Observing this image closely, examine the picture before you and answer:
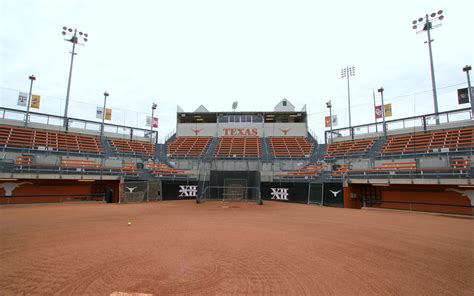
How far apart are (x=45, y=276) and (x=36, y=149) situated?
29.8 metres

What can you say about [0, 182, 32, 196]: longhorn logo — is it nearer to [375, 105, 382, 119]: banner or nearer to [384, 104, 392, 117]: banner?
[375, 105, 382, 119]: banner

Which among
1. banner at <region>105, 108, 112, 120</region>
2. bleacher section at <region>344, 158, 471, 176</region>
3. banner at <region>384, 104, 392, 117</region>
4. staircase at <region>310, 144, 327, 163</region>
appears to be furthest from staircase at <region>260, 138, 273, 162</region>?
banner at <region>105, 108, 112, 120</region>

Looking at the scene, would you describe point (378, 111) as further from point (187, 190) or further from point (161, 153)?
point (161, 153)

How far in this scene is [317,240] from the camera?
927 centimetres

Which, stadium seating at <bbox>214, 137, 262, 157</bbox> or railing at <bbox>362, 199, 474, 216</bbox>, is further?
stadium seating at <bbox>214, 137, 262, 157</bbox>

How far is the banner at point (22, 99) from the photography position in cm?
2962

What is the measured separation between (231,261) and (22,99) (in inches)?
1465

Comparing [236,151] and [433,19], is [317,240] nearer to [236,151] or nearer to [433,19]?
[236,151]

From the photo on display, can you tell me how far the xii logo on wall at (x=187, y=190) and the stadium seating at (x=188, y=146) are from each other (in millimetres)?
10654

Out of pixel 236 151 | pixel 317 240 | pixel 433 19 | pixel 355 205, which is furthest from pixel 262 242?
pixel 433 19

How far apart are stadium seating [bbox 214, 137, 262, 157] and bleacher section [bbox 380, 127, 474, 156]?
18.6m

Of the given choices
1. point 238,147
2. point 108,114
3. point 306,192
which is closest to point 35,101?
point 108,114

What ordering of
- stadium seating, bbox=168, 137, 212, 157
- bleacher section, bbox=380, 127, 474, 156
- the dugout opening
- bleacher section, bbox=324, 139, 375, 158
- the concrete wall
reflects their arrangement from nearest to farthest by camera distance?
bleacher section, bbox=380, 127, 474, 156 < the dugout opening < bleacher section, bbox=324, 139, 375, 158 < stadium seating, bbox=168, 137, 212, 157 < the concrete wall

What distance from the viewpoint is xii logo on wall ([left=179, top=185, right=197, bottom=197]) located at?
90.6 ft
